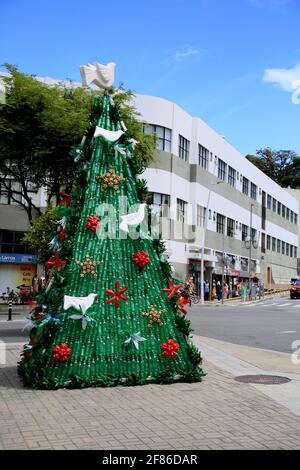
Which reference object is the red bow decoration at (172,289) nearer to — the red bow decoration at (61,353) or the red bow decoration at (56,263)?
the red bow decoration at (56,263)

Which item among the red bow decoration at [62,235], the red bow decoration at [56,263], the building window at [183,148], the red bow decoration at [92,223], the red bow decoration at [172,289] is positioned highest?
the building window at [183,148]

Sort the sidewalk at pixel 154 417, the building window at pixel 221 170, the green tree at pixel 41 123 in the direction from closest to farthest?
the sidewalk at pixel 154 417 → the green tree at pixel 41 123 → the building window at pixel 221 170

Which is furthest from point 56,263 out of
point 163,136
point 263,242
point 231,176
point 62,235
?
point 263,242

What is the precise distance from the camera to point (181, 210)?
42469 millimetres

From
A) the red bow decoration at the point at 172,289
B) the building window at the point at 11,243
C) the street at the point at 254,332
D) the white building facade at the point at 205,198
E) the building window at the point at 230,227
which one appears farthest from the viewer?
the building window at the point at 230,227

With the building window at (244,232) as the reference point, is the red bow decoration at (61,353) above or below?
below

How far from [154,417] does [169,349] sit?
1.88m

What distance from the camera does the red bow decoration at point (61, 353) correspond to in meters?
7.83

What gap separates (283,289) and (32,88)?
54227 mm

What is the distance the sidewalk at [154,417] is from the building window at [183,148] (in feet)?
115

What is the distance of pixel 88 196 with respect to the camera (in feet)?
28.8

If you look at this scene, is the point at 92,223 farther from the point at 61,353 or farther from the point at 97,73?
the point at 97,73

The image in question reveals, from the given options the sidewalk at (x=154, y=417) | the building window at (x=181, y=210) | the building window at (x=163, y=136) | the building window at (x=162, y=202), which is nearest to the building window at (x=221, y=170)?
the building window at (x=181, y=210)
